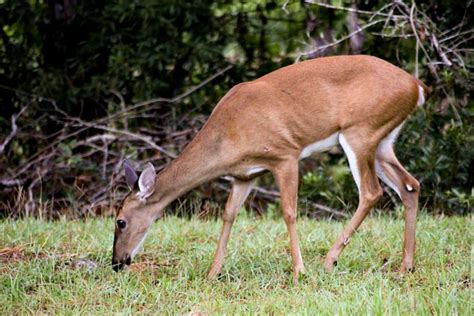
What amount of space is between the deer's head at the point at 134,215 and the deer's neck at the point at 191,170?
0.08 meters

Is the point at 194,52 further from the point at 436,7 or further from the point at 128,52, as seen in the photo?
the point at 436,7

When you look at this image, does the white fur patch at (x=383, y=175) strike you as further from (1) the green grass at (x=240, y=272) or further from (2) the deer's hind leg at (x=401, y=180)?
(1) the green grass at (x=240, y=272)

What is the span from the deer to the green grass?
0.23 metres

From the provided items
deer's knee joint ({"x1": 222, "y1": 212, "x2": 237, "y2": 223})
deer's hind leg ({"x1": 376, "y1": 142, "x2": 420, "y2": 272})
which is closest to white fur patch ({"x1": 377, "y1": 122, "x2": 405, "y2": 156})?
deer's hind leg ({"x1": 376, "y1": 142, "x2": 420, "y2": 272})

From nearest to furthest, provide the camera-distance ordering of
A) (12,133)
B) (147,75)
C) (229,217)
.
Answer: (229,217) → (12,133) → (147,75)

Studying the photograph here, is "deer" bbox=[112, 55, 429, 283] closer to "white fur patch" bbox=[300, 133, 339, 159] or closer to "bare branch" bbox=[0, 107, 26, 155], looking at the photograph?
"white fur patch" bbox=[300, 133, 339, 159]

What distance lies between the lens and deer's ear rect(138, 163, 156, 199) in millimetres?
6695

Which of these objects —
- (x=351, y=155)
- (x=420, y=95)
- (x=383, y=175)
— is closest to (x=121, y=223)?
(x=351, y=155)

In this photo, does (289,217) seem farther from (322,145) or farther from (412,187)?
(412,187)

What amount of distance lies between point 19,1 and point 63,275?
19.0 ft

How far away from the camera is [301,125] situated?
664 centimetres

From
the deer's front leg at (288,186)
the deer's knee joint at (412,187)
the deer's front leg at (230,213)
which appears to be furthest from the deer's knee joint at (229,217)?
the deer's knee joint at (412,187)

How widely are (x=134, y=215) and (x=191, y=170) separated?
0.52 meters

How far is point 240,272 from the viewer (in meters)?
6.39
